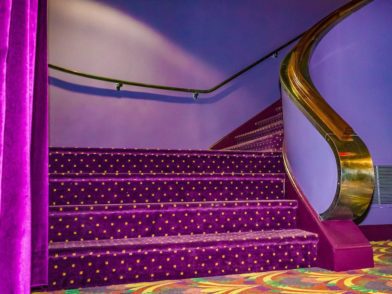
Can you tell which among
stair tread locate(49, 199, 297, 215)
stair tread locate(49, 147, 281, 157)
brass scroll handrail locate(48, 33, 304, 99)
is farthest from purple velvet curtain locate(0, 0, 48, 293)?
brass scroll handrail locate(48, 33, 304, 99)

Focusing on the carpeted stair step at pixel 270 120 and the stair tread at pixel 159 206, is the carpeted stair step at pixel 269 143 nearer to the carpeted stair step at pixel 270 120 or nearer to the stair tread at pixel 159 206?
the carpeted stair step at pixel 270 120

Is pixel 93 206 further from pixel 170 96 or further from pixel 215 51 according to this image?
pixel 215 51

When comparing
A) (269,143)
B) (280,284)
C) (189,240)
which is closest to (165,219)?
(189,240)

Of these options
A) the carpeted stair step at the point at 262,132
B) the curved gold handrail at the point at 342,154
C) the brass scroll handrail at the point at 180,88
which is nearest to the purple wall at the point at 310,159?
the curved gold handrail at the point at 342,154

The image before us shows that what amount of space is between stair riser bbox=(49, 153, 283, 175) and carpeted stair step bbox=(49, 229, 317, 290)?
27.7 inches

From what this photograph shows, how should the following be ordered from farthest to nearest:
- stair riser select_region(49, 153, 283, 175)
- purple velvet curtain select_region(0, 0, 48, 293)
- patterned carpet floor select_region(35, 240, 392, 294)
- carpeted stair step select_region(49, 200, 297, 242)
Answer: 1. stair riser select_region(49, 153, 283, 175)
2. carpeted stair step select_region(49, 200, 297, 242)
3. patterned carpet floor select_region(35, 240, 392, 294)
4. purple velvet curtain select_region(0, 0, 48, 293)

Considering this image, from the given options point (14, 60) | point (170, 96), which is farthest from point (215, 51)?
point (14, 60)

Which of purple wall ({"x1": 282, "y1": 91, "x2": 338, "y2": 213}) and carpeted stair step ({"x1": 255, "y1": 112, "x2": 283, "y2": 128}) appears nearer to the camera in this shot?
purple wall ({"x1": 282, "y1": 91, "x2": 338, "y2": 213})

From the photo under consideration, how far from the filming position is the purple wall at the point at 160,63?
4227 mm

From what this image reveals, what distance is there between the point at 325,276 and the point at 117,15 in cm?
377

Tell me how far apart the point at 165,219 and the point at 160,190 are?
1.02 ft

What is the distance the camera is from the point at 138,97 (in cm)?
447

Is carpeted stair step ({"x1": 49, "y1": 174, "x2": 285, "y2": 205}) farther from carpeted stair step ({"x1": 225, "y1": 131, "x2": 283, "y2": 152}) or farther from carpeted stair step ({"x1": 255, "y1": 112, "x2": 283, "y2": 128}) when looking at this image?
carpeted stair step ({"x1": 255, "y1": 112, "x2": 283, "y2": 128})

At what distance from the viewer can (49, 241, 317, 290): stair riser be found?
1962 mm
